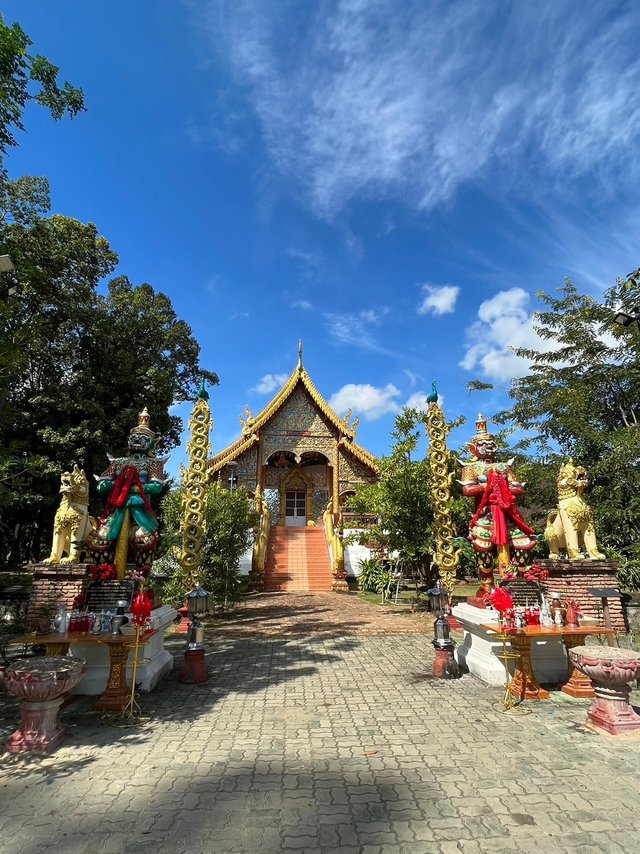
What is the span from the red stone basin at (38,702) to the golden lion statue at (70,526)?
2647mm

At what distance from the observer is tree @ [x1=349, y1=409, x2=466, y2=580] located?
1187cm

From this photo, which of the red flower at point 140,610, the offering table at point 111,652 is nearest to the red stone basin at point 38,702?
the offering table at point 111,652

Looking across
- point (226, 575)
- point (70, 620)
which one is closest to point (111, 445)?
point (226, 575)

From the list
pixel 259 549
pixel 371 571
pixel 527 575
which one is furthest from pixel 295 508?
pixel 527 575

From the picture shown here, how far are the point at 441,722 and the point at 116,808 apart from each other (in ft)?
10.3

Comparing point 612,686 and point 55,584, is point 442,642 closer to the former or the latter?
point 612,686

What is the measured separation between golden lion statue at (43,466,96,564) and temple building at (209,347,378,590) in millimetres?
14117

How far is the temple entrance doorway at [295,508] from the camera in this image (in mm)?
24172

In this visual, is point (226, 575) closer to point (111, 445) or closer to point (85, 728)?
point (111, 445)

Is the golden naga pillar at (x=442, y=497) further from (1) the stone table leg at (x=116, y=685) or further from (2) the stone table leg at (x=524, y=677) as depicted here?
(1) the stone table leg at (x=116, y=685)

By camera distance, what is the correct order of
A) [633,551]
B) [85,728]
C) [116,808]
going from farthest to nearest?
[633,551], [85,728], [116,808]

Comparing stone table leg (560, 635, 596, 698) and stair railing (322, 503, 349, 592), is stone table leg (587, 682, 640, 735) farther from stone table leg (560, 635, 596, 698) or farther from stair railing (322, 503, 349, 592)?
stair railing (322, 503, 349, 592)

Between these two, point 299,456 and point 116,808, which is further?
point 299,456

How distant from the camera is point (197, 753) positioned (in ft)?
13.5
